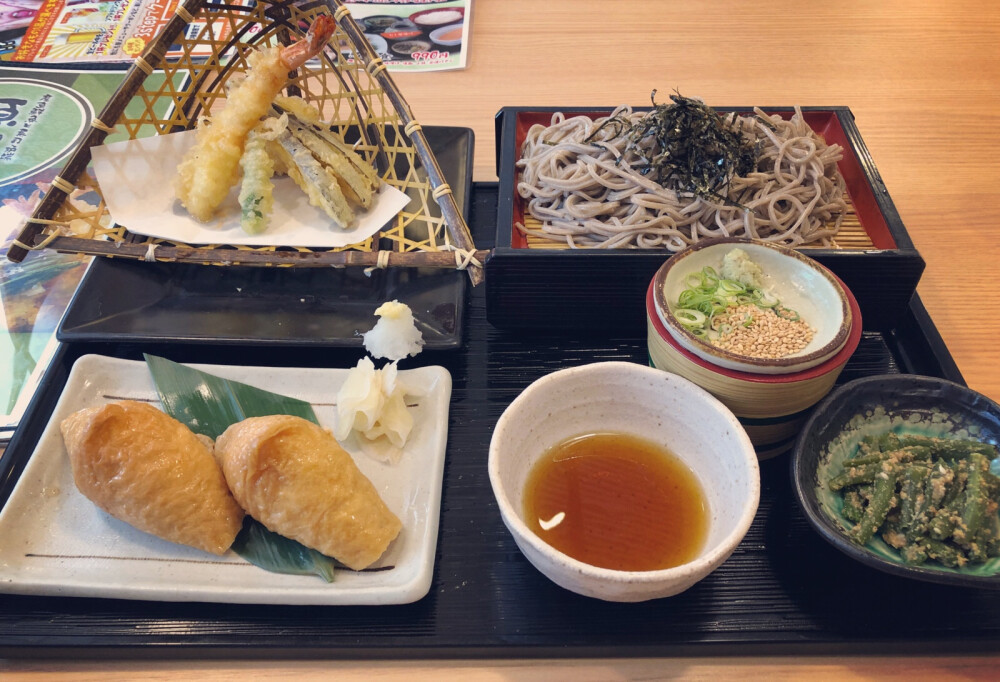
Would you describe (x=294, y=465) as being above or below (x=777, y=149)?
below

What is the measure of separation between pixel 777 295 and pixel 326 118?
5.87ft

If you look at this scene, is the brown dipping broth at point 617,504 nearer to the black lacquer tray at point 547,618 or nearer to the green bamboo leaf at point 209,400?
the black lacquer tray at point 547,618

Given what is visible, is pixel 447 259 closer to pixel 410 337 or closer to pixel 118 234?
pixel 410 337

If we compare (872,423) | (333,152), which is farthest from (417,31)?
(872,423)

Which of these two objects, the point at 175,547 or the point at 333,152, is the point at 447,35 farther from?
the point at 175,547

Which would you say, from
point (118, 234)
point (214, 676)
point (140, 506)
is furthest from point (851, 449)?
point (118, 234)

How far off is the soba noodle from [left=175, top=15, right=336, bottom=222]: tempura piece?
30.4 inches

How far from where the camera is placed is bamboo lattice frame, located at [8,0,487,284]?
1869 millimetres

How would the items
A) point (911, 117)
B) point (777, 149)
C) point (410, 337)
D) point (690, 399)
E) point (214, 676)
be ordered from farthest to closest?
point (911, 117)
point (777, 149)
point (410, 337)
point (690, 399)
point (214, 676)

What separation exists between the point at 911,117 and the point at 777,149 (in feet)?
3.45

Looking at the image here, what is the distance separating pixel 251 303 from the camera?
1.93m

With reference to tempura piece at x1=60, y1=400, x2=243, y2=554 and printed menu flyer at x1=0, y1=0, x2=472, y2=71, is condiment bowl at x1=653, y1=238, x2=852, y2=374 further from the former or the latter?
printed menu flyer at x1=0, y1=0, x2=472, y2=71

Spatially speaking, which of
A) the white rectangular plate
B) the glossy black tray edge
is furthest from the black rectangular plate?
the glossy black tray edge

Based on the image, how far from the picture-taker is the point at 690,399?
4.79 feet
